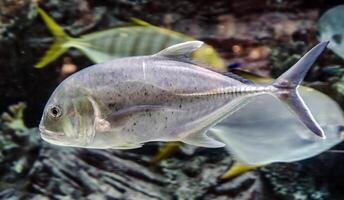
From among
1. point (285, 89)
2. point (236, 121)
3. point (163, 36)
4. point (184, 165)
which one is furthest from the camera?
point (184, 165)

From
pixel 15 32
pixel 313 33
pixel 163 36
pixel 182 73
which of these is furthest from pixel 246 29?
pixel 182 73

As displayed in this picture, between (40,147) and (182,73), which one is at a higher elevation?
(182,73)

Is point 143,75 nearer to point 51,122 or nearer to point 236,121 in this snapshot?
point 51,122

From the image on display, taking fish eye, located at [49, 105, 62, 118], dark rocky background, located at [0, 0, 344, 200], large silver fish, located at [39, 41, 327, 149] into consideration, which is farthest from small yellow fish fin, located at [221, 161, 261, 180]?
fish eye, located at [49, 105, 62, 118]

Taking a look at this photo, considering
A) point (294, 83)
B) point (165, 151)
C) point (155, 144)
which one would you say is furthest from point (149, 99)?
point (155, 144)

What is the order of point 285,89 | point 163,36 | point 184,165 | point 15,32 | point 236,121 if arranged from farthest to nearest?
point 15,32, point 184,165, point 163,36, point 236,121, point 285,89

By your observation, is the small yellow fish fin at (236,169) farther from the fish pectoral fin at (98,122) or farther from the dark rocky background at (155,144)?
the fish pectoral fin at (98,122)

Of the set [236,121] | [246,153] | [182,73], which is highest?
[182,73]
